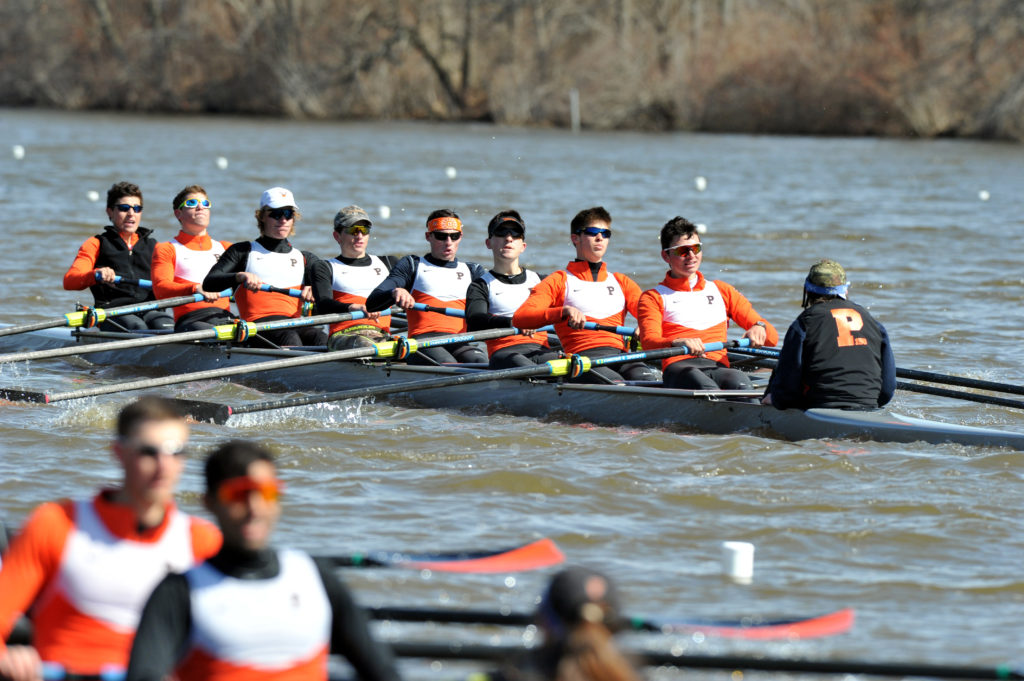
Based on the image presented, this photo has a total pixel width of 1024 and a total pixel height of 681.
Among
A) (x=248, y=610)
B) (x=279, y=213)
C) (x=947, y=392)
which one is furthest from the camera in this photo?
(x=279, y=213)

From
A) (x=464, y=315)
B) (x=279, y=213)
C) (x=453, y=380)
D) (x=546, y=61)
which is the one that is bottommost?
(x=453, y=380)

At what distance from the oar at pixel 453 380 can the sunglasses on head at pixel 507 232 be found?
0.86 metres

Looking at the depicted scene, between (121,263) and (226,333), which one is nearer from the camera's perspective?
(226,333)

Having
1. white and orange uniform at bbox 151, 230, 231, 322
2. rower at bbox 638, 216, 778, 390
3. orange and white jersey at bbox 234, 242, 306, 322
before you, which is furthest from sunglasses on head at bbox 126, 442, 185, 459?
white and orange uniform at bbox 151, 230, 231, 322

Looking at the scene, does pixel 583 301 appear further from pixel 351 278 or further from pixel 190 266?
pixel 190 266

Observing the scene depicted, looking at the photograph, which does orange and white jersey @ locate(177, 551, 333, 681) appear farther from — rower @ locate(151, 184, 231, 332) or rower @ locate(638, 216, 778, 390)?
rower @ locate(151, 184, 231, 332)

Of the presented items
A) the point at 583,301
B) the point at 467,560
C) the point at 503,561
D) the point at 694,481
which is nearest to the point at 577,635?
the point at 467,560

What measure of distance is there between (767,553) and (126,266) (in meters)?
6.20

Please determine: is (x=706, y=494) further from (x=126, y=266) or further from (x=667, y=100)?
(x=667, y=100)

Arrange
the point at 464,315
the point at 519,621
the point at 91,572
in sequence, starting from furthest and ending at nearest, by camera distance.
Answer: the point at 464,315 → the point at 519,621 → the point at 91,572

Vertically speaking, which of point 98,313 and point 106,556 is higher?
point 98,313

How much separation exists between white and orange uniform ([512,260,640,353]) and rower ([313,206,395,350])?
4.48 feet

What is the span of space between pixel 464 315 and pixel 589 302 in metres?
0.88

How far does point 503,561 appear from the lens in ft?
16.8
